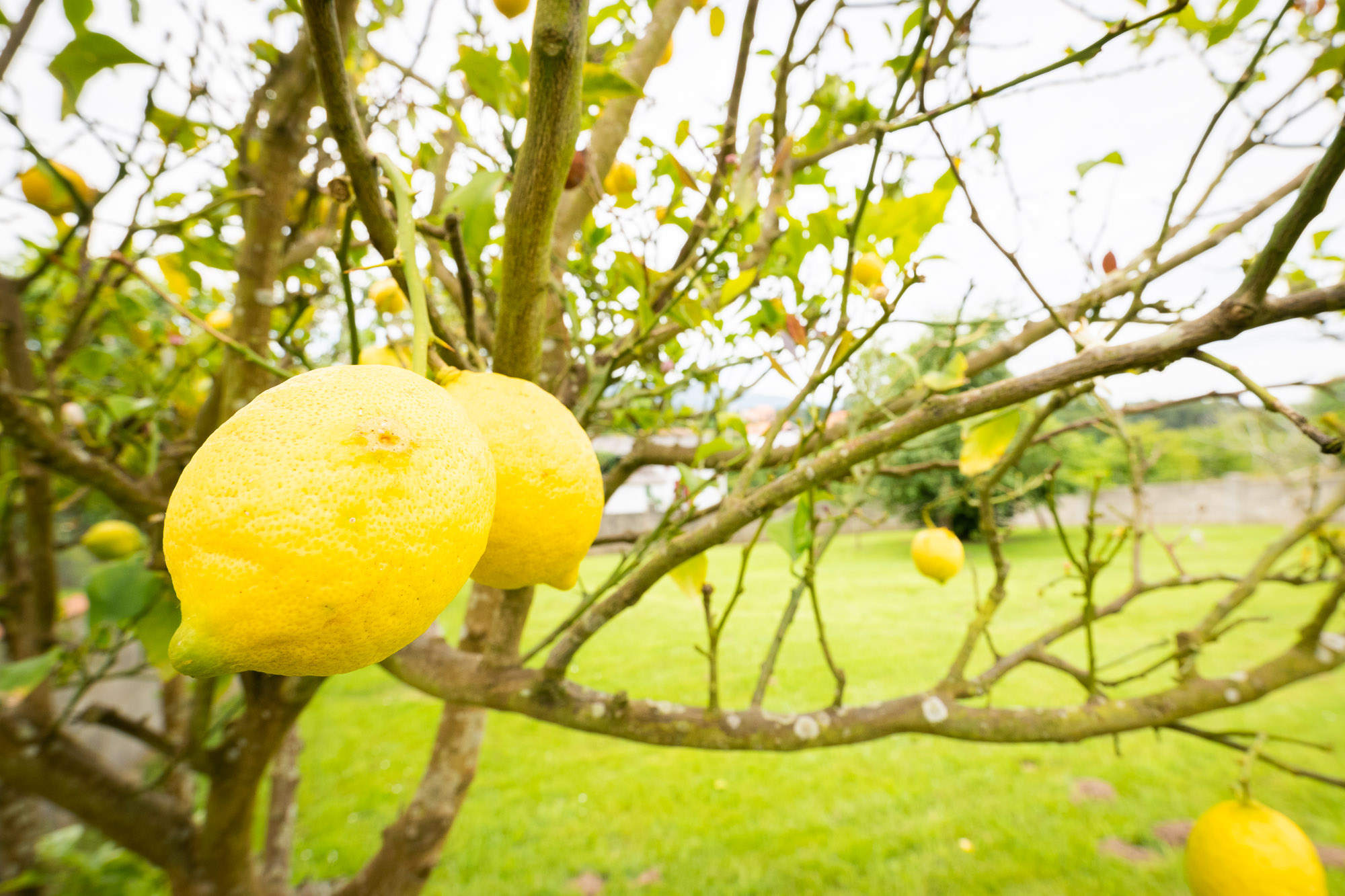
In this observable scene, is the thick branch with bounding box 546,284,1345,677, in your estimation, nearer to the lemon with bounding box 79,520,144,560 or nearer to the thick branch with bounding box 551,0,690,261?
the thick branch with bounding box 551,0,690,261

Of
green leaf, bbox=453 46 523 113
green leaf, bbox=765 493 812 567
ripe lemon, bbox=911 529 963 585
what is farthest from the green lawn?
green leaf, bbox=453 46 523 113

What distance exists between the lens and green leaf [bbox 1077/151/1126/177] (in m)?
1.03

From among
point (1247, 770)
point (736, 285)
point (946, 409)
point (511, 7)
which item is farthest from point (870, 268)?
point (1247, 770)

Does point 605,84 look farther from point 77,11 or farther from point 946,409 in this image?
point 77,11

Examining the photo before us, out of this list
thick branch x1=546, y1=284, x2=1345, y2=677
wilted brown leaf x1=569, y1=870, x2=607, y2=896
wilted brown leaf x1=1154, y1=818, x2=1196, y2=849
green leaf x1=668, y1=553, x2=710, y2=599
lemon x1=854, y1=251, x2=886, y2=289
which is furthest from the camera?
wilted brown leaf x1=1154, y1=818, x2=1196, y2=849

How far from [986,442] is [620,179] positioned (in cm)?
97

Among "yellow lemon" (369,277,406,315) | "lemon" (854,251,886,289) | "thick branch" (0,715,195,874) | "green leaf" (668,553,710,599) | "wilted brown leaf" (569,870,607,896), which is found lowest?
"wilted brown leaf" (569,870,607,896)

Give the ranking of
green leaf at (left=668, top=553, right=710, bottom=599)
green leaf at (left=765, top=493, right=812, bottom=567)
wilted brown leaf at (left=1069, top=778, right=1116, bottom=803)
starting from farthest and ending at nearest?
wilted brown leaf at (left=1069, top=778, right=1116, bottom=803), green leaf at (left=668, top=553, right=710, bottom=599), green leaf at (left=765, top=493, right=812, bottom=567)

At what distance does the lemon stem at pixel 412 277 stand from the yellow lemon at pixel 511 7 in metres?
1.05

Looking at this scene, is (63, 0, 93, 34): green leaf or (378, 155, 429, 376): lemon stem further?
(63, 0, 93, 34): green leaf

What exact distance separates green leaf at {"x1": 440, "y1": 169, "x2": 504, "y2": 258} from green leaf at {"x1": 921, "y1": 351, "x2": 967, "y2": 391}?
53 cm

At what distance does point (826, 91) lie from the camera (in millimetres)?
1305

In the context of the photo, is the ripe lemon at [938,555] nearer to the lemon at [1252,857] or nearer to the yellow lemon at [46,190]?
the lemon at [1252,857]

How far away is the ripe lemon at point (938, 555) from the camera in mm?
1676
